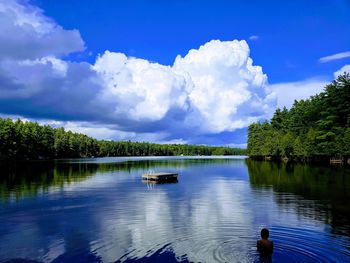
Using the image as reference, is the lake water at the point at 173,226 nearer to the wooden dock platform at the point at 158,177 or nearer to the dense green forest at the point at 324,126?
the wooden dock platform at the point at 158,177

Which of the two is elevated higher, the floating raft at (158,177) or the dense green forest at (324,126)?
the dense green forest at (324,126)

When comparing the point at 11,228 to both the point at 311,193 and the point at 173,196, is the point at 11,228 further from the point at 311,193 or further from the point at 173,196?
the point at 311,193

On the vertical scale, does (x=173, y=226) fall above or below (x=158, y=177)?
below

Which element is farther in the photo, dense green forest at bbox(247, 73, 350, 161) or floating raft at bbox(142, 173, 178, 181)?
dense green forest at bbox(247, 73, 350, 161)

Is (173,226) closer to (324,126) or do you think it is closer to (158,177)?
(158,177)

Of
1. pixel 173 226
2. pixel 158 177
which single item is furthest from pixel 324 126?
pixel 173 226

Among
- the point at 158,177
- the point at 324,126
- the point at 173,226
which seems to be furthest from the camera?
the point at 324,126

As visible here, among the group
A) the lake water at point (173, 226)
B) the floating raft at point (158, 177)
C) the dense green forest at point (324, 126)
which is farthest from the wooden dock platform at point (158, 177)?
the dense green forest at point (324, 126)

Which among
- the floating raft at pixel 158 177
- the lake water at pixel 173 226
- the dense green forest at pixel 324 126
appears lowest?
the lake water at pixel 173 226

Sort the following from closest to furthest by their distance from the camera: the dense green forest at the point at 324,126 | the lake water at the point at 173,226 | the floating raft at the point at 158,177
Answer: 1. the lake water at the point at 173,226
2. the floating raft at the point at 158,177
3. the dense green forest at the point at 324,126

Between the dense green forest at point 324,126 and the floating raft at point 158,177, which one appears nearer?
the floating raft at point 158,177

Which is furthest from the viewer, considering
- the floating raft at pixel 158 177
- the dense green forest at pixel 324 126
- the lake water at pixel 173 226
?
the dense green forest at pixel 324 126

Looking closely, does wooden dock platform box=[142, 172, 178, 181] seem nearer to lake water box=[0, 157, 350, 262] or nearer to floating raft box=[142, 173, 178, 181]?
floating raft box=[142, 173, 178, 181]

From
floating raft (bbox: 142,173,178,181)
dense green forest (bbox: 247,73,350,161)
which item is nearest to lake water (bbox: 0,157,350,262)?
floating raft (bbox: 142,173,178,181)
